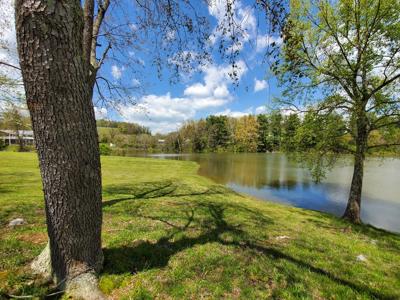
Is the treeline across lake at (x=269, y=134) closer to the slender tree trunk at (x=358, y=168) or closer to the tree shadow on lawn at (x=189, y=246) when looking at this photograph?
the slender tree trunk at (x=358, y=168)

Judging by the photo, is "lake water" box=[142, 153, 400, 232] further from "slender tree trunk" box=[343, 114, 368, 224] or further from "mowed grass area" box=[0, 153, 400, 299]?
"mowed grass area" box=[0, 153, 400, 299]

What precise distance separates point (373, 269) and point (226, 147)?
72799mm

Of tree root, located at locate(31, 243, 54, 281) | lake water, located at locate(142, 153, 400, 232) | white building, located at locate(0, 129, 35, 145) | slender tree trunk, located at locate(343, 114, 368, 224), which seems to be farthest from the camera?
white building, located at locate(0, 129, 35, 145)

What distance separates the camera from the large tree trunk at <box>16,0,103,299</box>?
193 cm

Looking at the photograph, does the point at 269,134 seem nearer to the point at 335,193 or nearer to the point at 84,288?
the point at 335,193

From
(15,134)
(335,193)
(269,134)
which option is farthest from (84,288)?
(15,134)

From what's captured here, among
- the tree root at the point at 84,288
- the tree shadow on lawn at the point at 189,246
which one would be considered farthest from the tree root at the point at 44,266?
the tree shadow on lawn at the point at 189,246

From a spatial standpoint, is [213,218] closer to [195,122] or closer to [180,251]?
[180,251]

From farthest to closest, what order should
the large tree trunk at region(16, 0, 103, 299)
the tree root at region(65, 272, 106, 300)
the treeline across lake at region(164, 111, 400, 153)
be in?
1. the treeline across lake at region(164, 111, 400, 153)
2. the tree root at region(65, 272, 106, 300)
3. the large tree trunk at region(16, 0, 103, 299)

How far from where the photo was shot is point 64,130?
6.92ft

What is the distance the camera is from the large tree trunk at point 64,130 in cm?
193

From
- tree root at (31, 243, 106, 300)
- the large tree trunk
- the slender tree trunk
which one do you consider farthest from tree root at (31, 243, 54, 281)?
the slender tree trunk

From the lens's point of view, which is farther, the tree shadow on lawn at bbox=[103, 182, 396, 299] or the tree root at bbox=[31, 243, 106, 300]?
the tree shadow on lawn at bbox=[103, 182, 396, 299]

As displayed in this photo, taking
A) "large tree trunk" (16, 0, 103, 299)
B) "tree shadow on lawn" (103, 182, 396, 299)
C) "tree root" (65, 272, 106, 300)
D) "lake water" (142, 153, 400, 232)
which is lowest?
"lake water" (142, 153, 400, 232)
